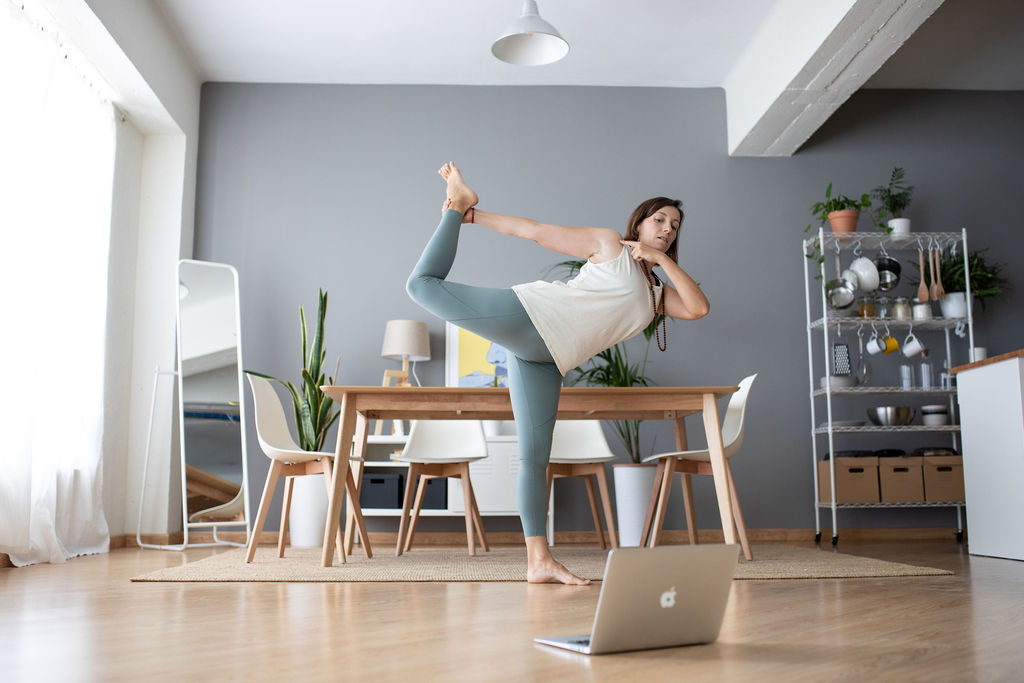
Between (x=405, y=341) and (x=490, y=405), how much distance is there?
70.3 inches

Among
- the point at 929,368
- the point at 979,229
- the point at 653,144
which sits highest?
the point at 653,144

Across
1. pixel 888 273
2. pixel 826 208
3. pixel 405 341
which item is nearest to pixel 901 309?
pixel 888 273

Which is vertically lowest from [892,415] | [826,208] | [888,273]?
[892,415]

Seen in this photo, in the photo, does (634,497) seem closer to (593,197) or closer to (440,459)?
(440,459)

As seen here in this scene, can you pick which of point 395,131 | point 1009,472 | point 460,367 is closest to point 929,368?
point 1009,472

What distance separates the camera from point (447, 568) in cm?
308

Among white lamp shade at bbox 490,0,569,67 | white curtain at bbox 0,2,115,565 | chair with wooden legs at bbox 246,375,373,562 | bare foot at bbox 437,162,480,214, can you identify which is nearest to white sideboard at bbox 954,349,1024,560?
white lamp shade at bbox 490,0,569,67

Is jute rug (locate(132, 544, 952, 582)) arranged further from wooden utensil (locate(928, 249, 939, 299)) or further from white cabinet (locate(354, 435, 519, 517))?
wooden utensil (locate(928, 249, 939, 299))

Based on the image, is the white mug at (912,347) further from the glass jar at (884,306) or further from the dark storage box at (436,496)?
the dark storage box at (436,496)

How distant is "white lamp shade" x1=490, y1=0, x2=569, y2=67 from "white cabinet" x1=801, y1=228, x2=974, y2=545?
7.15 feet

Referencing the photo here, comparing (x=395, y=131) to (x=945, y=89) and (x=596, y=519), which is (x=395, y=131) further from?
(x=945, y=89)

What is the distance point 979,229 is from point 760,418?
6.53 ft

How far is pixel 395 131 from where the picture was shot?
557 centimetres

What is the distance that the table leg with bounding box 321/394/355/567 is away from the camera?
3100 millimetres
